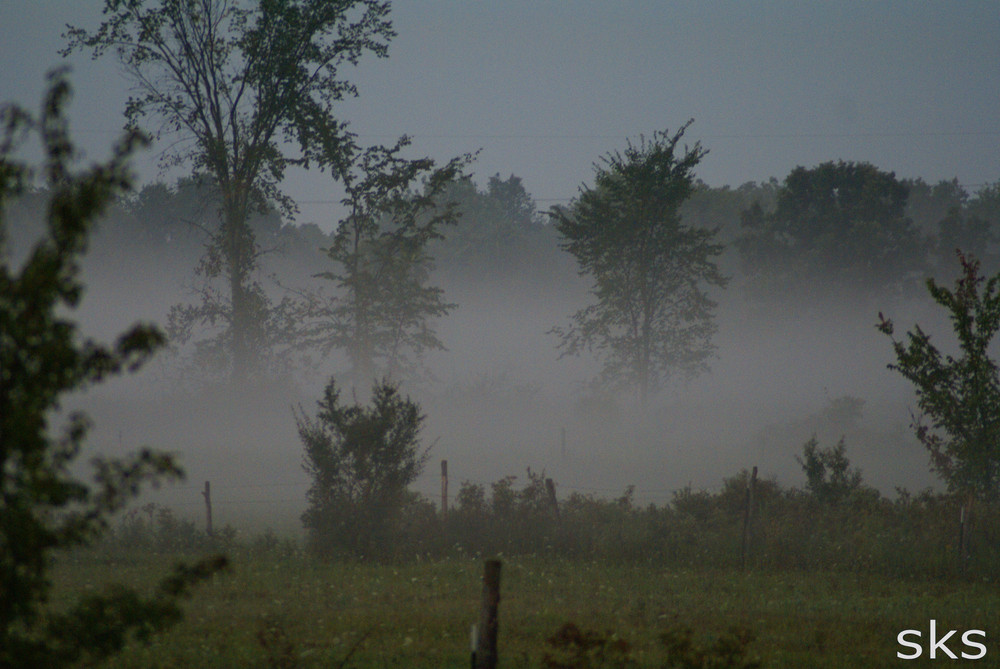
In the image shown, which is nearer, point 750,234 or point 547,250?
point 750,234

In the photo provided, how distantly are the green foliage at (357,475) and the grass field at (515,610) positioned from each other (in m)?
0.90

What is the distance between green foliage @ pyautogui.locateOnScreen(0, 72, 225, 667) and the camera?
3.96 m

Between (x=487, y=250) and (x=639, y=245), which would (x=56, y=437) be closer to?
(x=639, y=245)

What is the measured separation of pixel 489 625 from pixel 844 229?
199ft

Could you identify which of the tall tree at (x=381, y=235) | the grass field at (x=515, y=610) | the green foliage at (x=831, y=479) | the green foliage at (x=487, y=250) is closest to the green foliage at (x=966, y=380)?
the grass field at (x=515, y=610)

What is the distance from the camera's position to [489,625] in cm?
652

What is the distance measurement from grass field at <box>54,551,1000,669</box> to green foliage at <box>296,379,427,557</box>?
0.90 m

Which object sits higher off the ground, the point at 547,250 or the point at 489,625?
the point at 547,250

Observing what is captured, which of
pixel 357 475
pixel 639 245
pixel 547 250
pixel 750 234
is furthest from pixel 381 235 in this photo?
pixel 547 250

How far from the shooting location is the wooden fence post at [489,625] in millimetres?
6414

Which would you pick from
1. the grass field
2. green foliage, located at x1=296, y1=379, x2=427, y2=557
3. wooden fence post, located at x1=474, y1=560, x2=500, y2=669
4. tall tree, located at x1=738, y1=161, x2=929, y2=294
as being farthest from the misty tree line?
wooden fence post, located at x1=474, y1=560, x2=500, y2=669

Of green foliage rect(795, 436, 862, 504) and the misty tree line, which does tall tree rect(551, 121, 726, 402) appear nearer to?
the misty tree line

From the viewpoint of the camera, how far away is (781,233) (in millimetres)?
64500

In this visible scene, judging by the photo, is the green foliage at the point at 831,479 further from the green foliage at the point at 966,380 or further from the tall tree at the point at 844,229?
the tall tree at the point at 844,229
